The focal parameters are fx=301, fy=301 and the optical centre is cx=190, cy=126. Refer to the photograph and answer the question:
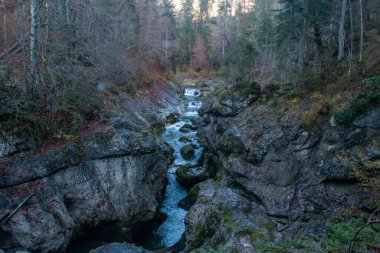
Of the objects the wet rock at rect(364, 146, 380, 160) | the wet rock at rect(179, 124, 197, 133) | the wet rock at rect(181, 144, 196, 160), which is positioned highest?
the wet rock at rect(364, 146, 380, 160)

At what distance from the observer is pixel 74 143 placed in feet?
53.0

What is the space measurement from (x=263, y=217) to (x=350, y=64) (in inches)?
406

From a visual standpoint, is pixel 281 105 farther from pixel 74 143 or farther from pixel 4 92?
pixel 4 92

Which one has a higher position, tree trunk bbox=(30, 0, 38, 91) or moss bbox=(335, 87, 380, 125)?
tree trunk bbox=(30, 0, 38, 91)

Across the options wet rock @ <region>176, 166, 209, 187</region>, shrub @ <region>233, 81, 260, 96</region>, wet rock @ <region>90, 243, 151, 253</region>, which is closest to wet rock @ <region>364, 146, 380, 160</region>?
shrub @ <region>233, 81, 260, 96</region>

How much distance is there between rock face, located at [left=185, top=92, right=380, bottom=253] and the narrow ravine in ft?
6.66

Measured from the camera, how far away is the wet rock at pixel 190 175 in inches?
866

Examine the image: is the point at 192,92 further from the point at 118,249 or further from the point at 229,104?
the point at 118,249

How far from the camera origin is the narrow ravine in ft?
55.8

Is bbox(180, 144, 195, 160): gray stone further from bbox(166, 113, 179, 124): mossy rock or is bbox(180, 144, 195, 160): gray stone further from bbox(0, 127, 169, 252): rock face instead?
bbox(166, 113, 179, 124): mossy rock

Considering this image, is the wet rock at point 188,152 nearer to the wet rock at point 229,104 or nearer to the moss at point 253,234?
the wet rock at point 229,104

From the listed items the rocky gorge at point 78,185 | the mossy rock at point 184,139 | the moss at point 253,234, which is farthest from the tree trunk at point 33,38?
the mossy rock at point 184,139

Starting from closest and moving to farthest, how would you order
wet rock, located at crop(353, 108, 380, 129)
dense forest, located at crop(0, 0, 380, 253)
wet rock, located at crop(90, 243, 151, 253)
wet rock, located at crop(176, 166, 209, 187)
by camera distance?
wet rock, located at crop(90, 243, 151, 253), dense forest, located at crop(0, 0, 380, 253), wet rock, located at crop(353, 108, 380, 129), wet rock, located at crop(176, 166, 209, 187)

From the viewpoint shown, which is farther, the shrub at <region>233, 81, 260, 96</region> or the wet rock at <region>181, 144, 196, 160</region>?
the wet rock at <region>181, 144, 196, 160</region>
